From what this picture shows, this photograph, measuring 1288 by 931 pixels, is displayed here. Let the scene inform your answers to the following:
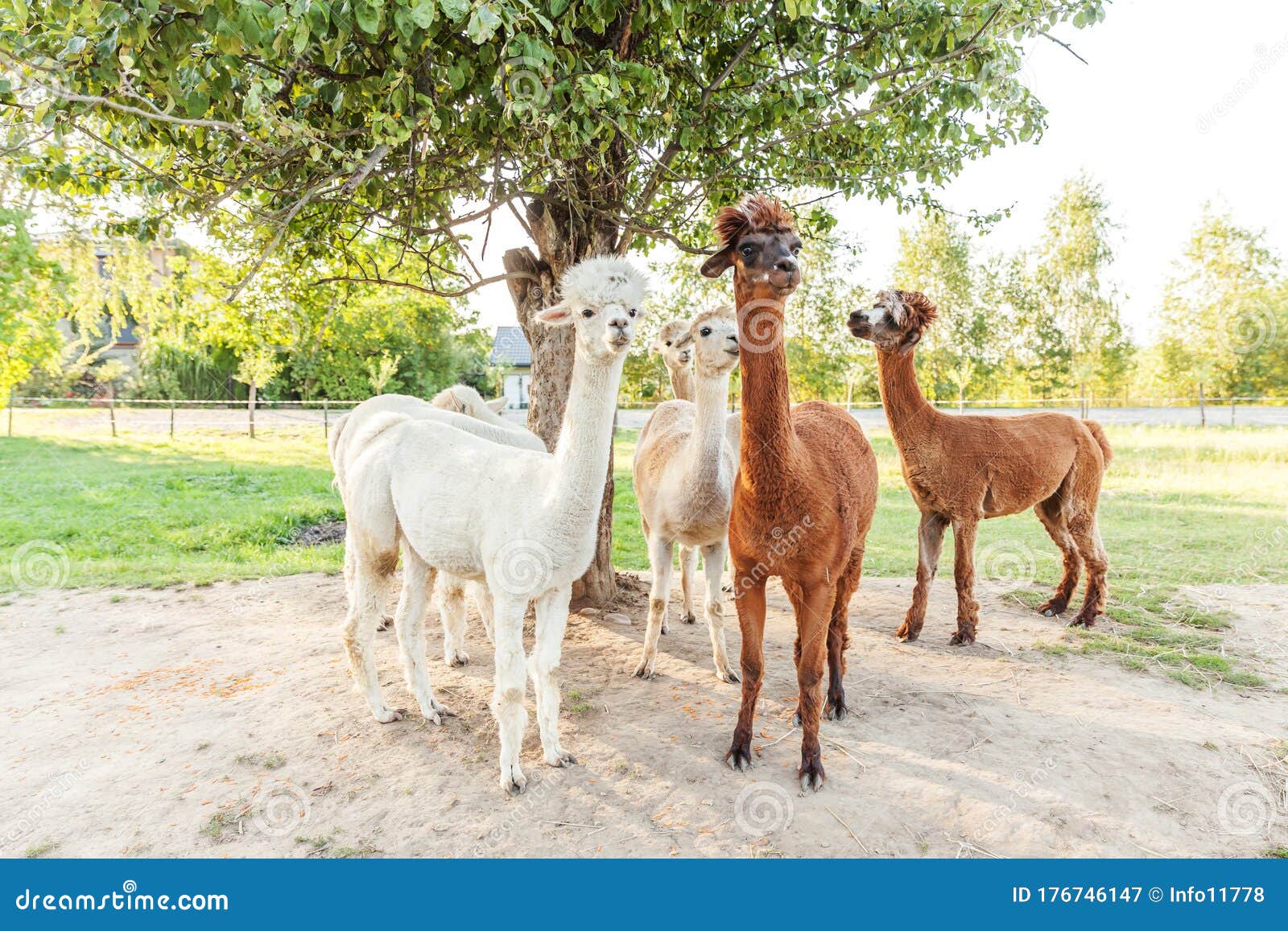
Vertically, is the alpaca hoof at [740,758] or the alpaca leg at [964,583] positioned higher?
the alpaca leg at [964,583]

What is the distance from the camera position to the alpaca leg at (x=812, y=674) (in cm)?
313

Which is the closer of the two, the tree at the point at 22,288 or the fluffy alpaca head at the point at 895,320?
the fluffy alpaca head at the point at 895,320

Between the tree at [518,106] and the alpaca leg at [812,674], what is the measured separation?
2499 mm

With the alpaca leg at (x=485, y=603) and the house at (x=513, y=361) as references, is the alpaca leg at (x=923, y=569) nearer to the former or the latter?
the alpaca leg at (x=485, y=603)

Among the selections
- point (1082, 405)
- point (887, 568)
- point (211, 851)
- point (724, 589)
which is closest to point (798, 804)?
point (211, 851)

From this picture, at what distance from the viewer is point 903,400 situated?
16.2 ft

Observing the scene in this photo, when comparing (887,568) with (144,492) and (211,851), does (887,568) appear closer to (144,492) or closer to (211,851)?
(211,851)

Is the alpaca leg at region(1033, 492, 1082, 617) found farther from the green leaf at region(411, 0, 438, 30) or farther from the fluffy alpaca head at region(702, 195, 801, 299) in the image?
the green leaf at region(411, 0, 438, 30)

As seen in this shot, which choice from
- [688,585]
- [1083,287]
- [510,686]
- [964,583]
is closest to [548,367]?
[688,585]

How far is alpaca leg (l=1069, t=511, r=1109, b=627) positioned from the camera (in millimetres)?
5402

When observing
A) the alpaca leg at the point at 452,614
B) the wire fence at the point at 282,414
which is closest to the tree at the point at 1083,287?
the wire fence at the point at 282,414

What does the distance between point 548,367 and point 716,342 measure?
1.82 metres

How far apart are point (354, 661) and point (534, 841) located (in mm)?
1640

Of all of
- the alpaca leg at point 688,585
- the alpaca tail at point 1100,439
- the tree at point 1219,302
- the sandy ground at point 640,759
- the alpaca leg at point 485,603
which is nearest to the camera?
the sandy ground at point 640,759
